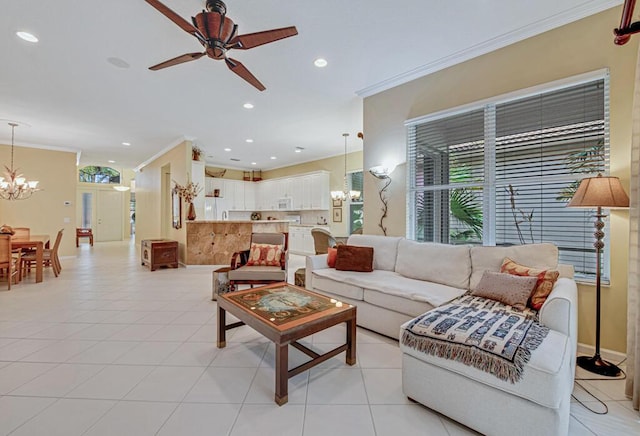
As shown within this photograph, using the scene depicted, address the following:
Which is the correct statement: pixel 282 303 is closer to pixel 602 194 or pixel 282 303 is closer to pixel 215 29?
pixel 215 29

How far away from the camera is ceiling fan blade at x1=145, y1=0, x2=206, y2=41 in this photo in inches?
71.6

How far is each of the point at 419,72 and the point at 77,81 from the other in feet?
14.8

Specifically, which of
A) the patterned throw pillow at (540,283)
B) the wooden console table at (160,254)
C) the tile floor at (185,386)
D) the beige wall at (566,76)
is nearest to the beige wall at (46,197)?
the wooden console table at (160,254)

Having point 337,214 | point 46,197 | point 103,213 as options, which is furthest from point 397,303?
point 103,213

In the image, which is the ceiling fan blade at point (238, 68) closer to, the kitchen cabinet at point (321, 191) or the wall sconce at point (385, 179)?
the wall sconce at point (385, 179)

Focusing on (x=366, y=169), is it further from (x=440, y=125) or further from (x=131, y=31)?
(x=131, y=31)

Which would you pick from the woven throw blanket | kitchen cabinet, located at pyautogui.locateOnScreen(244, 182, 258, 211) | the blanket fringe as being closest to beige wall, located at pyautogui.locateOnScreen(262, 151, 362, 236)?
kitchen cabinet, located at pyautogui.locateOnScreen(244, 182, 258, 211)

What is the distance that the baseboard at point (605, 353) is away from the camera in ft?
7.61

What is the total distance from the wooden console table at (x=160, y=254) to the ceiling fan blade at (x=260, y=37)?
5116 millimetres

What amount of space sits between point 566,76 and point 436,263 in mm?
2139

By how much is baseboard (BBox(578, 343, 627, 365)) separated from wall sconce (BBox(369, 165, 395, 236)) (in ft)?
7.40

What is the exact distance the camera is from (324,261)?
3.70 m

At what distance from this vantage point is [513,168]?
9.68 feet

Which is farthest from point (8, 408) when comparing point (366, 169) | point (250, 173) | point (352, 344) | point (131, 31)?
point (250, 173)
